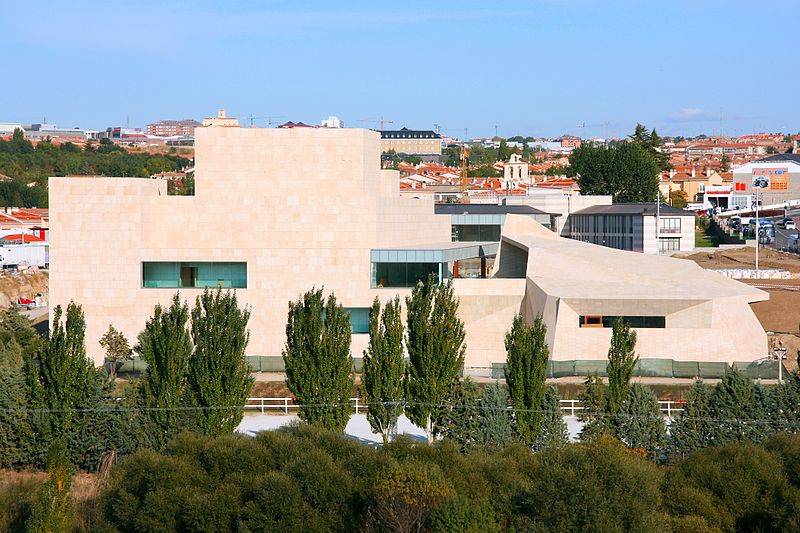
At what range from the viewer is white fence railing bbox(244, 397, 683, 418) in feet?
117

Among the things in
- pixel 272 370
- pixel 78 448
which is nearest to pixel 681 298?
pixel 272 370

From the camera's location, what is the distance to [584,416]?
31.1 meters

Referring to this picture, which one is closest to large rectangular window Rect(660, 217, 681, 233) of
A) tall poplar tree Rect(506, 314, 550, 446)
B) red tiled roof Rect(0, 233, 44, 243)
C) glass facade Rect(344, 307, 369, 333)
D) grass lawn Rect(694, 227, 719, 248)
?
grass lawn Rect(694, 227, 719, 248)

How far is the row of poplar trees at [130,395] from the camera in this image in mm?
31234

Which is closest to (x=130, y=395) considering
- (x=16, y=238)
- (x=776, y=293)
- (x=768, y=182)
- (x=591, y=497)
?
(x=591, y=497)

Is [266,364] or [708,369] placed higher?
[708,369]

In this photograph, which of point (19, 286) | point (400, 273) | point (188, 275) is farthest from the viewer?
point (19, 286)

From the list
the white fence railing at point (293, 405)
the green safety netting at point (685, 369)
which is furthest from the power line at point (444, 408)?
the green safety netting at point (685, 369)

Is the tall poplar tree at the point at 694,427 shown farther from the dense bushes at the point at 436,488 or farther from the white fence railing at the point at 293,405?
the white fence railing at the point at 293,405

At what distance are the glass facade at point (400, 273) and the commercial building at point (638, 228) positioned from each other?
104 feet

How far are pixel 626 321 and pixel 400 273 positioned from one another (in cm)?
872

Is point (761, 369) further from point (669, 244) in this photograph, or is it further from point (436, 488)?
point (669, 244)

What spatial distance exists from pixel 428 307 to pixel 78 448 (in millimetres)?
10143

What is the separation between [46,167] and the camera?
152125 millimetres
